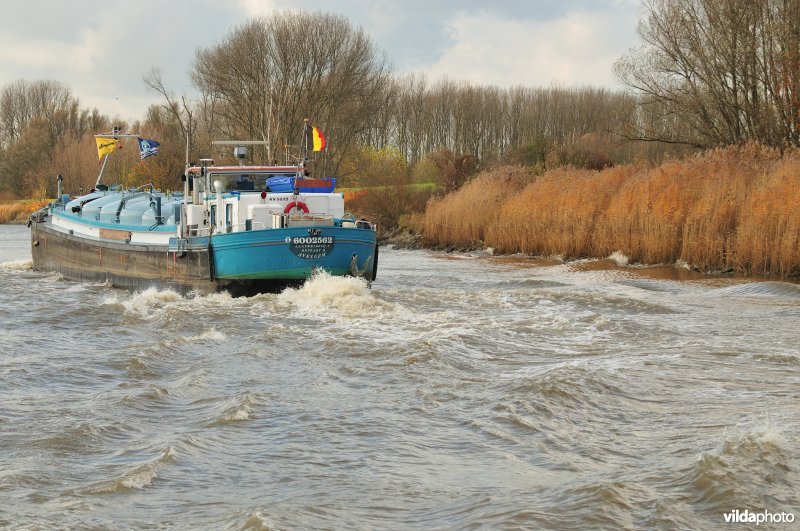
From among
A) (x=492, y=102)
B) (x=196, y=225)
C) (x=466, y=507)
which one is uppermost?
(x=492, y=102)

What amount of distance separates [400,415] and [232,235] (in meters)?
9.52

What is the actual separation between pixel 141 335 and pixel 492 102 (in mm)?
59177

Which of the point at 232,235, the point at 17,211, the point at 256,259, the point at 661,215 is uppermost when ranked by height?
the point at 17,211

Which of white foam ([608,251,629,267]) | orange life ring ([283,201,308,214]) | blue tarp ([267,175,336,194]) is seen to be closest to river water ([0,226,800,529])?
orange life ring ([283,201,308,214])

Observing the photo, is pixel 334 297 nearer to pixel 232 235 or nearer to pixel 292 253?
pixel 292 253

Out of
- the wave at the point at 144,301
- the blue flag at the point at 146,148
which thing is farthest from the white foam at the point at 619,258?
the blue flag at the point at 146,148

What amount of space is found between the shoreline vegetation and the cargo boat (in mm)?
7861

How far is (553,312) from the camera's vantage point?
15.9 m

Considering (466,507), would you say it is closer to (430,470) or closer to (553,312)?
(430,470)

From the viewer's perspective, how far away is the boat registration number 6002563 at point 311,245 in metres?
17.2

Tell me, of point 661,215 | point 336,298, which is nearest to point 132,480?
point 336,298

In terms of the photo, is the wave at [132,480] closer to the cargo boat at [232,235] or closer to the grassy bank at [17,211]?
the cargo boat at [232,235]

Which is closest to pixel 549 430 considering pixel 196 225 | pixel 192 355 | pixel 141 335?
pixel 192 355

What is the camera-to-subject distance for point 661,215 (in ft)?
76.0
